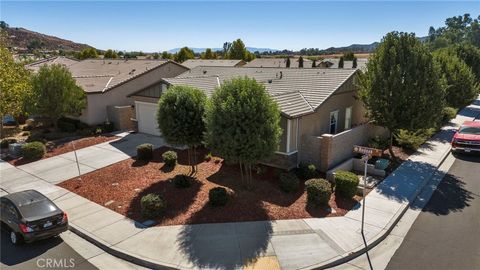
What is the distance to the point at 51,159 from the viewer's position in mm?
Answer: 19297

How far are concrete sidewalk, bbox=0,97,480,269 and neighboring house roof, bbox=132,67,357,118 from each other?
18.7ft

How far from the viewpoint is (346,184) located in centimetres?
1352

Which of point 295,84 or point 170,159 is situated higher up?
point 295,84

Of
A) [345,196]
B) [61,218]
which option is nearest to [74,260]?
[61,218]

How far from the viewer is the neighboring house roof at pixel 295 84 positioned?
17.1m

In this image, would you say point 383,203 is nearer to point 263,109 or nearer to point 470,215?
point 470,215

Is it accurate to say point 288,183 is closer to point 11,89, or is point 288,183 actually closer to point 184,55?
point 11,89

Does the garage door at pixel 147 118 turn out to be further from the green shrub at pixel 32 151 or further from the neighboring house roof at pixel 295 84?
A: the green shrub at pixel 32 151

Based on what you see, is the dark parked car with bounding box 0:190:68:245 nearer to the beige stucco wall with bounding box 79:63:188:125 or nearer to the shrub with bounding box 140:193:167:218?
the shrub with bounding box 140:193:167:218

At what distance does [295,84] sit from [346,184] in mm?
8731

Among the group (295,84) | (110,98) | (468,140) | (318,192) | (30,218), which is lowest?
(318,192)

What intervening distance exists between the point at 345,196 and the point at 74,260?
33.8 ft

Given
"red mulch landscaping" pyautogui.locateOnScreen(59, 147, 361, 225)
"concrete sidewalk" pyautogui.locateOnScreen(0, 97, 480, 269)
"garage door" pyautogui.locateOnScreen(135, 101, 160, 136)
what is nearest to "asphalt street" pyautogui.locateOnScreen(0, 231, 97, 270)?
"concrete sidewalk" pyautogui.locateOnScreen(0, 97, 480, 269)

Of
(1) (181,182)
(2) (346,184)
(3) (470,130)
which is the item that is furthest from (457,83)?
(1) (181,182)
